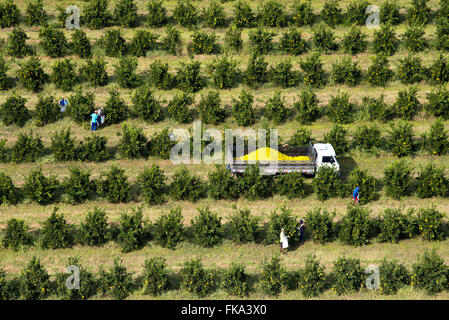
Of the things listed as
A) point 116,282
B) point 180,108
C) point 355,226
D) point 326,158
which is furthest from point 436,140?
point 116,282

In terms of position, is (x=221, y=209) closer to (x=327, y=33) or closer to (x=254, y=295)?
(x=254, y=295)

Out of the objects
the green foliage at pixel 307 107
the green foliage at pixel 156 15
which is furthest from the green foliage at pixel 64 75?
the green foliage at pixel 307 107

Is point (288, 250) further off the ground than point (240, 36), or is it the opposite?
point (240, 36)

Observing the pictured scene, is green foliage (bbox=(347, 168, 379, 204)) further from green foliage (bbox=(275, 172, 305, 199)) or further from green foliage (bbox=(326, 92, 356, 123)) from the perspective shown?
green foliage (bbox=(326, 92, 356, 123))

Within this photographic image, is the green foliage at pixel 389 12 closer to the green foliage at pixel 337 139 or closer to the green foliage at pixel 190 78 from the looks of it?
the green foliage at pixel 337 139

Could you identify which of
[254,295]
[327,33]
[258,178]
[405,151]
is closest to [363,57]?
[327,33]
